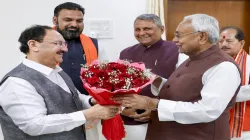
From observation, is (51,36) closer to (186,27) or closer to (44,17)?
(186,27)

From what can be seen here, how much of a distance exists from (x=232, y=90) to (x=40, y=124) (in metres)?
1.04

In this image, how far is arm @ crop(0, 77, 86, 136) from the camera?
62.2 inches

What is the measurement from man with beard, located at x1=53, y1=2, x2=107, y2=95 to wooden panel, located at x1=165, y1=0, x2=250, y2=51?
1.48 m

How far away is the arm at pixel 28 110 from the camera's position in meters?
1.58

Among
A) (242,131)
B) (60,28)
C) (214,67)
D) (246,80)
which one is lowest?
(242,131)

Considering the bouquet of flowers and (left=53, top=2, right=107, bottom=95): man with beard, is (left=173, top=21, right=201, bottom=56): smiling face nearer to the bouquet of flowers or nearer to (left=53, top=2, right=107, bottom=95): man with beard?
the bouquet of flowers

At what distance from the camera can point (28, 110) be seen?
5.18ft

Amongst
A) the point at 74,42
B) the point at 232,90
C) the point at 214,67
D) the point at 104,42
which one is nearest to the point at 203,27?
the point at 214,67

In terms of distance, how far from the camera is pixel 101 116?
1.75m

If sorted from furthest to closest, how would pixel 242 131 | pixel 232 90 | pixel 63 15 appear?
pixel 242 131 → pixel 63 15 → pixel 232 90

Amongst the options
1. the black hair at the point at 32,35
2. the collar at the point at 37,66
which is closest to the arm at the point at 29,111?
the collar at the point at 37,66

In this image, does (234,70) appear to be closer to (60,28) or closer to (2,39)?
(60,28)

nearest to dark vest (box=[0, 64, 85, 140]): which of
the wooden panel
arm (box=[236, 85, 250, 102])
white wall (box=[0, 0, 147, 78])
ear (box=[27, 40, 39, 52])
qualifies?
ear (box=[27, 40, 39, 52])

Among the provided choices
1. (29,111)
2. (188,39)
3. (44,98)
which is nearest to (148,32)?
(188,39)
